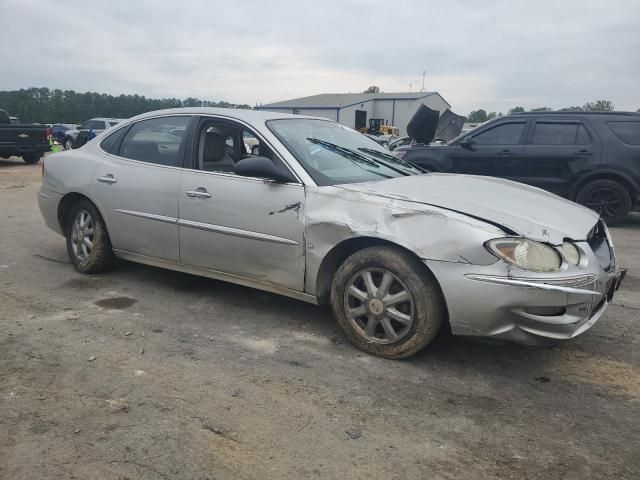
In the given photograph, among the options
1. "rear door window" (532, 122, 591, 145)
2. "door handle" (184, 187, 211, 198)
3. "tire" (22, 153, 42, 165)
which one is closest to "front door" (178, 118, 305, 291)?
"door handle" (184, 187, 211, 198)

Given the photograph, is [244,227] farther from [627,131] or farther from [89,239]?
[627,131]

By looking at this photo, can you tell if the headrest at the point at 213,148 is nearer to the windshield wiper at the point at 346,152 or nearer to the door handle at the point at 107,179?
the windshield wiper at the point at 346,152

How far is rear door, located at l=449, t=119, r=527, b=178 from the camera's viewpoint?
8453 mm

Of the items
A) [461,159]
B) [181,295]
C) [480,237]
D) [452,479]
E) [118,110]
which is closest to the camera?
[452,479]

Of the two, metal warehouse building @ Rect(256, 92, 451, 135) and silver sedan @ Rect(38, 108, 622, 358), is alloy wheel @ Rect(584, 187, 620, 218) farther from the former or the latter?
metal warehouse building @ Rect(256, 92, 451, 135)

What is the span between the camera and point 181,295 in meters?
4.60

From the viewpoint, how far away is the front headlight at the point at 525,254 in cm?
294

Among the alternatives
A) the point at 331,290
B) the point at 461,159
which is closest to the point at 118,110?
the point at 461,159

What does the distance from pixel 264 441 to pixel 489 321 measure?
140 cm

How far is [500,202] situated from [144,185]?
2.81m

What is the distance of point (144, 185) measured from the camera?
4.44m

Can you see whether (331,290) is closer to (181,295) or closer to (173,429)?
(173,429)

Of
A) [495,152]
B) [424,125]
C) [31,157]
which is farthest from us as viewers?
[31,157]

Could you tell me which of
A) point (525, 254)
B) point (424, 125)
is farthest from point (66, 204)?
point (424, 125)
